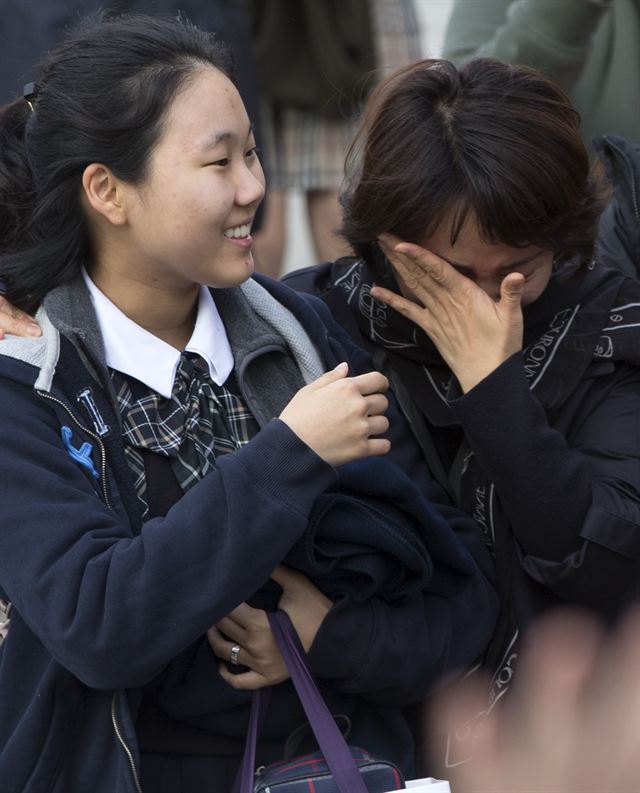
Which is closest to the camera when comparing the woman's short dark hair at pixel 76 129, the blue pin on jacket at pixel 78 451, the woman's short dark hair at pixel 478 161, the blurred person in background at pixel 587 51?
the blue pin on jacket at pixel 78 451

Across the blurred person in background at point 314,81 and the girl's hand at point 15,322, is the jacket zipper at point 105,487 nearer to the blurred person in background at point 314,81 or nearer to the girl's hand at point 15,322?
the girl's hand at point 15,322

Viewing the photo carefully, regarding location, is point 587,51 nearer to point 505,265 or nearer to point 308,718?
point 505,265

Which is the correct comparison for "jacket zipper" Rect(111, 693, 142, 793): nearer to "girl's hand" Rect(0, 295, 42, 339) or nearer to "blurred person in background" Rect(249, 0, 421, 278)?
"girl's hand" Rect(0, 295, 42, 339)

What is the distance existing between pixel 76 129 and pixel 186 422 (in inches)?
19.5

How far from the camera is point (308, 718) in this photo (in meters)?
2.30

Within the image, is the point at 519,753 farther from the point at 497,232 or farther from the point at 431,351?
the point at 497,232

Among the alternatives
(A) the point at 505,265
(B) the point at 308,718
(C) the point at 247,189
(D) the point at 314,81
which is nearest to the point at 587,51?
(A) the point at 505,265

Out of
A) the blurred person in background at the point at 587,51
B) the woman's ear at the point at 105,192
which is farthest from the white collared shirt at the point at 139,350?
the blurred person in background at the point at 587,51

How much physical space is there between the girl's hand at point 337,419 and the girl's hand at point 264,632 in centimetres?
26

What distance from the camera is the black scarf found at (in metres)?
2.63

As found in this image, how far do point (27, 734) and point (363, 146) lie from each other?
3.81 ft

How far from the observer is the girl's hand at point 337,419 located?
2244mm

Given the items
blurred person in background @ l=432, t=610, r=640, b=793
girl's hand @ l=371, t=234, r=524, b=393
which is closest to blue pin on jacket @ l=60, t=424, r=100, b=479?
girl's hand @ l=371, t=234, r=524, b=393

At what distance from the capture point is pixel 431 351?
276 centimetres
